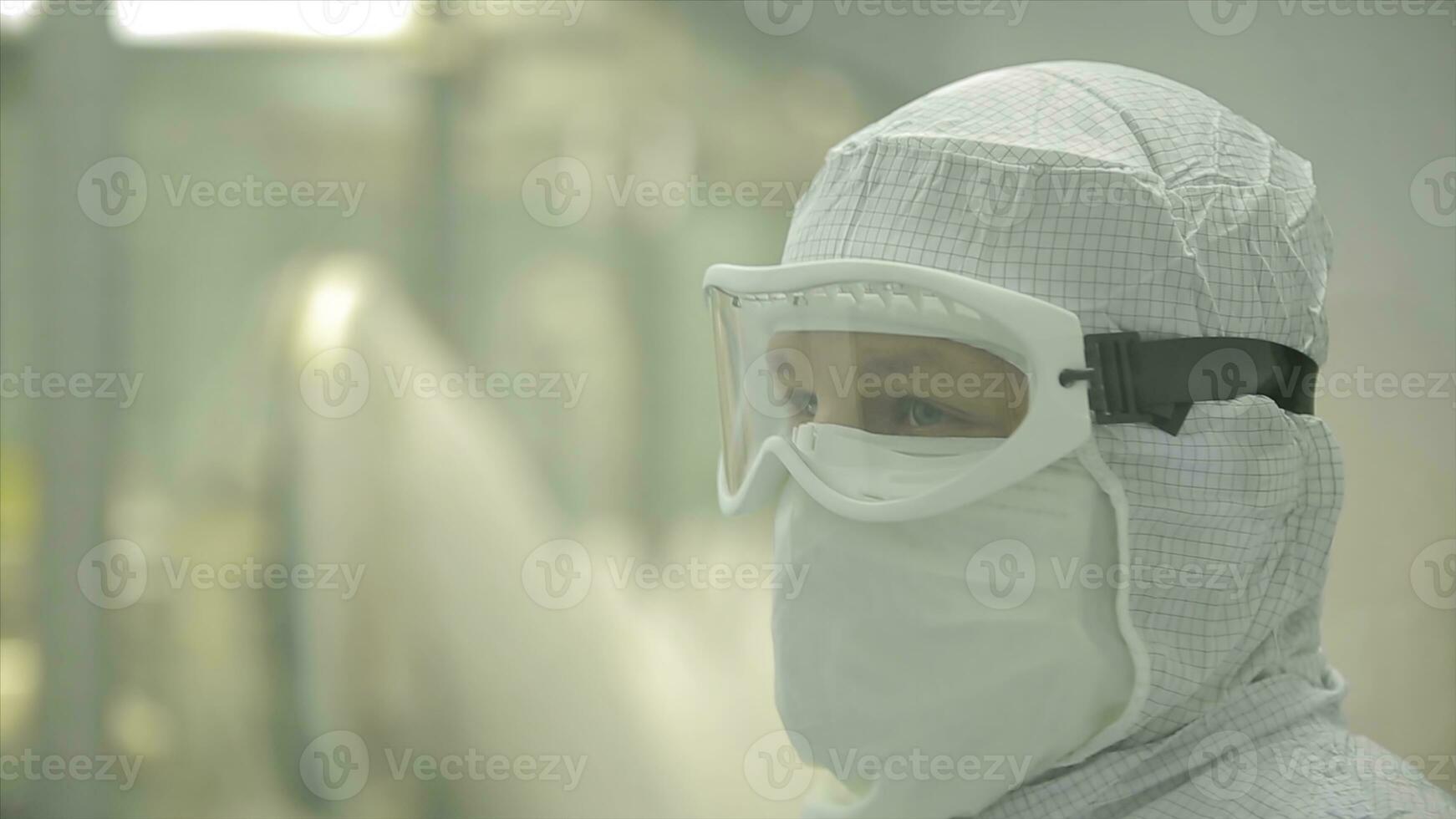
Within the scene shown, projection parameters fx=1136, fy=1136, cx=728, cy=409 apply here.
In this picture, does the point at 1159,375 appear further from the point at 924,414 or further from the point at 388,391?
the point at 388,391

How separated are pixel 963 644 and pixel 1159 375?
33 centimetres

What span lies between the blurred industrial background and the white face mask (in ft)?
2.98

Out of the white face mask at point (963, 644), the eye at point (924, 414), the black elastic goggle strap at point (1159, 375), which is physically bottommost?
the white face mask at point (963, 644)

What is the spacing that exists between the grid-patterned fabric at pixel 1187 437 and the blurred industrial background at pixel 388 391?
0.94m

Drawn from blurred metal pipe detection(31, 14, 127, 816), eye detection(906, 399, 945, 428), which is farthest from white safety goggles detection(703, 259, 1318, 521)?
blurred metal pipe detection(31, 14, 127, 816)

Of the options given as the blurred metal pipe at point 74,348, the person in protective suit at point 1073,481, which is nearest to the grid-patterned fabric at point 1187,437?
the person in protective suit at point 1073,481

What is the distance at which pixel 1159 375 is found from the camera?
1.11m

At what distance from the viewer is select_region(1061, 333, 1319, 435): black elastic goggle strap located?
1.11 metres

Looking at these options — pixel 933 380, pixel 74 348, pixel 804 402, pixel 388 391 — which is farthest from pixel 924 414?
pixel 74 348

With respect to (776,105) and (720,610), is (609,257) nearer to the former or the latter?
(776,105)

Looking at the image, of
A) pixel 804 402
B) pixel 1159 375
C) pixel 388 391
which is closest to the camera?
pixel 1159 375

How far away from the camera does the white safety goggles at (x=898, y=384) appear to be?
3.59 ft

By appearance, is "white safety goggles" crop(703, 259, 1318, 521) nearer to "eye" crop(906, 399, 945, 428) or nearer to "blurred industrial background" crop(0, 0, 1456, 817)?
"eye" crop(906, 399, 945, 428)

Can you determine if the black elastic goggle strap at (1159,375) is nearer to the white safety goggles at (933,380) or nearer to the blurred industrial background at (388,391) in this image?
the white safety goggles at (933,380)
